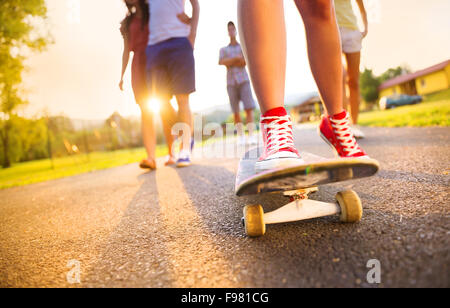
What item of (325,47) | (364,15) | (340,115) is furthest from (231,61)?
(340,115)

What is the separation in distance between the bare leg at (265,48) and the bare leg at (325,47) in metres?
0.22

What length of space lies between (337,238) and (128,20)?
4101mm

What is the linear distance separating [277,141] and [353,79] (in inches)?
118

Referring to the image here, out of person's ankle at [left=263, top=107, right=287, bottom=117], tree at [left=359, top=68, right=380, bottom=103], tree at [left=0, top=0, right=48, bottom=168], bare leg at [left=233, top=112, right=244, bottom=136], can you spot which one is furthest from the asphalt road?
tree at [left=359, top=68, right=380, bottom=103]

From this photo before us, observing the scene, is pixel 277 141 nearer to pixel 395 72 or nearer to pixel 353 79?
pixel 353 79

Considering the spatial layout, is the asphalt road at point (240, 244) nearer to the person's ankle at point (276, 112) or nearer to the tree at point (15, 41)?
Answer: the person's ankle at point (276, 112)

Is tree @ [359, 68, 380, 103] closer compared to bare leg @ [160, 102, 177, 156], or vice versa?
bare leg @ [160, 102, 177, 156]

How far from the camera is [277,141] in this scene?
1086 mm

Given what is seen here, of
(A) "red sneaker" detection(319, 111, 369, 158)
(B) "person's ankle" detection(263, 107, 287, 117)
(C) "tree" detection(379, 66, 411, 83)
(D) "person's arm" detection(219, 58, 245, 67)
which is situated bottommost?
(A) "red sneaker" detection(319, 111, 369, 158)

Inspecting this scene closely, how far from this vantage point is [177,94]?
130 inches

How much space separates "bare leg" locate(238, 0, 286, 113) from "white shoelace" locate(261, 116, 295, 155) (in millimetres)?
68

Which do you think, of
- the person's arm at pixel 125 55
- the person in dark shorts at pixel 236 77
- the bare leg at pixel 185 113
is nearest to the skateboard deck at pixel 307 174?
the bare leg at pixel 185 113

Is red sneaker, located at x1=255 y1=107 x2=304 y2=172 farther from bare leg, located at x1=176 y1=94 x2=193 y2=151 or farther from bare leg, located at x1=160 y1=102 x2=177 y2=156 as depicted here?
bare leg, located at x1=160 y1=102 x2=177 y2=156

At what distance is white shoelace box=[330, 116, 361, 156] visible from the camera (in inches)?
47.6
